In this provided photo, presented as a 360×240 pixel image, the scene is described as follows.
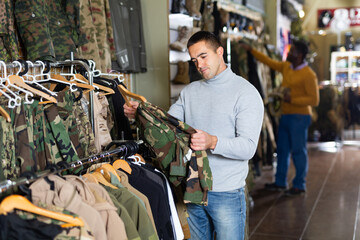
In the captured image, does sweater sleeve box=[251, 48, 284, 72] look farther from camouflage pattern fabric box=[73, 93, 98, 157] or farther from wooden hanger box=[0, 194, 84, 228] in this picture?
wooden hanger box=[0, 194, 84, 228]

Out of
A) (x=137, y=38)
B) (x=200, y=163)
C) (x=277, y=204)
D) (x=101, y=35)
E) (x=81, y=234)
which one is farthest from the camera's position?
(x=277, y=204)

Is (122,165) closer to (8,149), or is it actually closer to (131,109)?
(131,109)

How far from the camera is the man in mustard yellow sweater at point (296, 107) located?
5105 mm

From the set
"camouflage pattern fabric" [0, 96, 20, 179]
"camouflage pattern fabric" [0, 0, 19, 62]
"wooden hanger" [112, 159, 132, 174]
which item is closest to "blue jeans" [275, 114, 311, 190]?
"wooden hanger" [112, 159, 132, 174]

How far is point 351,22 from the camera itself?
12.6 meters

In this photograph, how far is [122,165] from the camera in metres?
2.17

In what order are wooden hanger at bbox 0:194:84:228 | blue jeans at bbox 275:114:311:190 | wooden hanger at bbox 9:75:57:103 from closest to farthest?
1. wooden hanger at bbox 0:194:84:228
2. wooden hanger at bbox 9:75:57:103
3. blue jeans at bbox 275:114:311:190

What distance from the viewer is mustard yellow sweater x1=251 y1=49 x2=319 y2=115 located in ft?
16.6

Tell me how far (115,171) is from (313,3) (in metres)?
12.3

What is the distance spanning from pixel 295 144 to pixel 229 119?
313 cm

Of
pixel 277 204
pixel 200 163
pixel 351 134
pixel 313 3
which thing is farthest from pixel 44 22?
pixel 313 3

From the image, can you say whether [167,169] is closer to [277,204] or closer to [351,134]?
[277,204]

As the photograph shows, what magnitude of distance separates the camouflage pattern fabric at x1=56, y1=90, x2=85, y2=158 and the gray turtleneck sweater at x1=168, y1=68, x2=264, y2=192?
2.31ft

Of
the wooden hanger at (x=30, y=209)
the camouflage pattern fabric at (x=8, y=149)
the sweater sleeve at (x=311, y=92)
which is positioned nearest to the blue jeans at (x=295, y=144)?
the sweater sleeve at (x=311, y=92)
